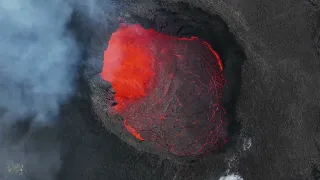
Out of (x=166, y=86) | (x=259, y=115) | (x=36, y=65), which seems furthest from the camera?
(x=166, y=86)

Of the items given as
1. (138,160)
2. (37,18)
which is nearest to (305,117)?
(138,160)

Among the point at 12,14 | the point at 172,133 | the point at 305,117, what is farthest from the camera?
the point at 172,133

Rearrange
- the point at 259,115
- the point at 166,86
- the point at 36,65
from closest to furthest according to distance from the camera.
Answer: the point at 36,65, the point at 259,115, the point at 166,86

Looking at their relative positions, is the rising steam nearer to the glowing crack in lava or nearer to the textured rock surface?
the textured rock surface

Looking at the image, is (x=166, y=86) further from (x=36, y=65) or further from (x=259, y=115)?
(x=36, y=65)

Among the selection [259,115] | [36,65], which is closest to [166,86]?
[259,115]

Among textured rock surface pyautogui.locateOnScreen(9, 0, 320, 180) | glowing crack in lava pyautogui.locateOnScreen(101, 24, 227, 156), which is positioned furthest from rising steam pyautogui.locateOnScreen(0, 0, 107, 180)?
glowing crack in lava pyautogui.locateOnScreen(101, 24, 227, 156)

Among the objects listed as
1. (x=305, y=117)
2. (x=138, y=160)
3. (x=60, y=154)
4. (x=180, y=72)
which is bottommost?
(x=60, y=154)

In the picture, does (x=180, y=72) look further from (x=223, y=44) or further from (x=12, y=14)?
(x=12, y=14)

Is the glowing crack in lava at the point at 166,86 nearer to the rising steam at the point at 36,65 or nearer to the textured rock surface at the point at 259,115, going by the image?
the textured rock surface at the point at 259,115
